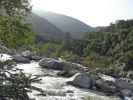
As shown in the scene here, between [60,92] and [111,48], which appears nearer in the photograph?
[60,92]

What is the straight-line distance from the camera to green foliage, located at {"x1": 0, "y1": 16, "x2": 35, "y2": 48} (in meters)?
7.50

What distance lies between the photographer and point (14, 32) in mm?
7543

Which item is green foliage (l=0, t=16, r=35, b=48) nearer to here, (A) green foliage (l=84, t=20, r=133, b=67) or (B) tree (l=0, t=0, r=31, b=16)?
(B) tree (l=0, t=0, r=31, b=16)

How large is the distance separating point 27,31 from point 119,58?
72452 millimetres

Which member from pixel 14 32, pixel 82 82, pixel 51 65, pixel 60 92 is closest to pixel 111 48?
pixel 51 65

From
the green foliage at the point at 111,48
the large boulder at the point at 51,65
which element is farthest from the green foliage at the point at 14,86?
the green foliage at the point at 111,48

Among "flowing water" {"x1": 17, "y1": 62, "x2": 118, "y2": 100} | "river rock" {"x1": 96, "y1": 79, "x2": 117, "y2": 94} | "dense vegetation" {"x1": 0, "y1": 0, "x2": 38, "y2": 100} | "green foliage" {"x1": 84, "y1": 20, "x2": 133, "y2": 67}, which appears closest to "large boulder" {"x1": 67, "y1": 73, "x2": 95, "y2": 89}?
"river rock" {"x1": 96, "y1": 79, "x2": 117, "y2": 94}

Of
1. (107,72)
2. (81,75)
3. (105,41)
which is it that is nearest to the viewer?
(81,75)

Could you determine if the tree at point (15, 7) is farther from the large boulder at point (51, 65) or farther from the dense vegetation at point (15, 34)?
the large boulder at point (51, 65)

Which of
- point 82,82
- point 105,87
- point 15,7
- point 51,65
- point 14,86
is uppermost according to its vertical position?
point 15,7

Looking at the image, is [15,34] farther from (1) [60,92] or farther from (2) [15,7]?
(1) [60,92]

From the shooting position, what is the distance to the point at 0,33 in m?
7.62

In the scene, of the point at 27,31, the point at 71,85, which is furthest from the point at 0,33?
the point at 71,85

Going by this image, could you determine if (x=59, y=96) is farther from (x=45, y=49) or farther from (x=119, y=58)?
(x=45, y=49)
